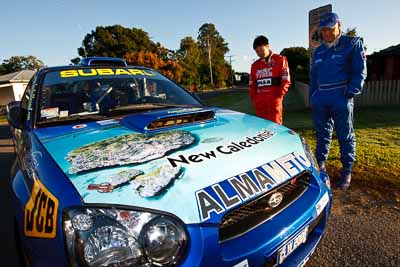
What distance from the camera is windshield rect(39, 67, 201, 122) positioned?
2.42 metres

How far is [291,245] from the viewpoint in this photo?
156 centimetres

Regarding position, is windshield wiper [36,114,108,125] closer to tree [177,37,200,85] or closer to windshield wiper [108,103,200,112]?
windshield wiper [108,103,200,112]

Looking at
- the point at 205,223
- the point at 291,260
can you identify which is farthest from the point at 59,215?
the point at 291,260

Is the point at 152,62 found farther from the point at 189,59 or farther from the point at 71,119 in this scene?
the point at 71,119

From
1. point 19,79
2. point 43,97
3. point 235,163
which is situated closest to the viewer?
point 235,163

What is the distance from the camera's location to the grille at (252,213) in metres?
1.35

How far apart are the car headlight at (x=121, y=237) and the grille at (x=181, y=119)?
0.83 metres

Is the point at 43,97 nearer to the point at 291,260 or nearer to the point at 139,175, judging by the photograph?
the point at 139,175

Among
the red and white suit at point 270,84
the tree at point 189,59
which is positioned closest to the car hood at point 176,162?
the red and white suit at point 270,84

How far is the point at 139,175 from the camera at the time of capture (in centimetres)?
138

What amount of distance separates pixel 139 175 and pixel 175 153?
10.8 inches

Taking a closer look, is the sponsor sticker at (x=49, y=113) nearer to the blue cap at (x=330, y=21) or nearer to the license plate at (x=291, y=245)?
the license plate at (x=291, y=245)

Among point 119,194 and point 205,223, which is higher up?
point 119,194

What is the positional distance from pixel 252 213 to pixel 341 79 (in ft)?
8.03
